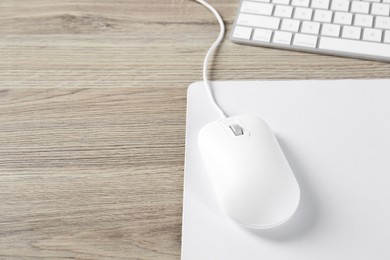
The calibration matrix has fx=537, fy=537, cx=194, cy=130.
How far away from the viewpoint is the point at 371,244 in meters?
0.45

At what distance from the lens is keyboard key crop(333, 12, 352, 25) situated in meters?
0.66

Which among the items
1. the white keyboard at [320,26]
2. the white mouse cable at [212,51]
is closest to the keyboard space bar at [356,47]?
the white keyboard at [320,26]

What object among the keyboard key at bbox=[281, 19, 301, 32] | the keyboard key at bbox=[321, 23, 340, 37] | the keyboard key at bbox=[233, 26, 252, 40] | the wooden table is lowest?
the wooden table

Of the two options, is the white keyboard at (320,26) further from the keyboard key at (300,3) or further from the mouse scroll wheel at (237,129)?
the mouse scroll wheel at (237,129)

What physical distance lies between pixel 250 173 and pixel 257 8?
298mm

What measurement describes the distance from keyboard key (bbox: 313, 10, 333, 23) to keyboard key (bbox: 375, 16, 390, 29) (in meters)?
0.06

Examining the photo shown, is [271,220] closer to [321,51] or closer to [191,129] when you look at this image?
[191,129]

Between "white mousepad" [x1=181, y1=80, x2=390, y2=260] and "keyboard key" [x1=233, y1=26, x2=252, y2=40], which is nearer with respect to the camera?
"white mousepad" [x1=181, y1=80, x2=390, y2=260]

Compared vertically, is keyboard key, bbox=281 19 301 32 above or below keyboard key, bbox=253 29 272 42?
above

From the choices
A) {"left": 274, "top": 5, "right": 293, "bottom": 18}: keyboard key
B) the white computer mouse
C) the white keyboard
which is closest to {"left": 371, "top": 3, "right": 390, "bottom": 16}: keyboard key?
the white keyboard

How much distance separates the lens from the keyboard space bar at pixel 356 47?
2.04 feet

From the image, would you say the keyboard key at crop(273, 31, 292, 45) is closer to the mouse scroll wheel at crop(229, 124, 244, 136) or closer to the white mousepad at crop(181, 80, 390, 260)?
the white mousepad at crop(181, 80, 390, 260)

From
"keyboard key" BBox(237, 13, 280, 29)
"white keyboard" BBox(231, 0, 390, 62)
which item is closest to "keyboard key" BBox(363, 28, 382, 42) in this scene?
"white keyboard" BBox(231, 0, 390, 62)

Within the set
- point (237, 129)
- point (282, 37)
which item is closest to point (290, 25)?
point (282, 37)
